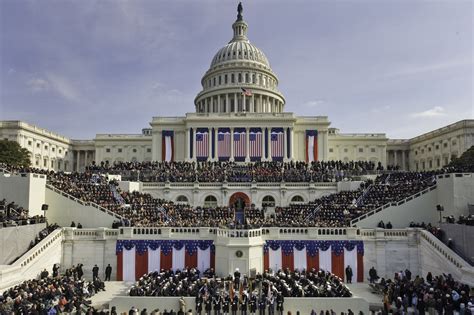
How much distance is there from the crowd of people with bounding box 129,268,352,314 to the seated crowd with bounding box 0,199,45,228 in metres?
12.3

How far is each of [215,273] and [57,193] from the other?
1951 cm

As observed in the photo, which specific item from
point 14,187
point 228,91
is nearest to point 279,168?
point 14,187

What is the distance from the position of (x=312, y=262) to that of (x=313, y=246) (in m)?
1.37

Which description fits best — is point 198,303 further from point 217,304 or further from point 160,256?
point 160,256

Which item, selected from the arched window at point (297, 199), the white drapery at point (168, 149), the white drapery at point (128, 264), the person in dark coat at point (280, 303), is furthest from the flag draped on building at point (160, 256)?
the white drapery at point (168, 149)

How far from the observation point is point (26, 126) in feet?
298

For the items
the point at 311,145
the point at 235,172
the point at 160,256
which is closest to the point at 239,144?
the point at 311,145

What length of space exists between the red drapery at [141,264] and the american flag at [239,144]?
48498 mm

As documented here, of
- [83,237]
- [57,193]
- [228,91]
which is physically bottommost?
[83,237]

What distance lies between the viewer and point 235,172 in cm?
5397

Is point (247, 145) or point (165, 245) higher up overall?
point (247, 145)

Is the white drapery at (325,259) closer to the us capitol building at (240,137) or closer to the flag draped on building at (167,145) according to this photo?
the us capitol building at (240,137)

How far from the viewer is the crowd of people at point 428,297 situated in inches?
827

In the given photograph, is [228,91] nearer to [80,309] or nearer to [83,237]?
[83,237]
